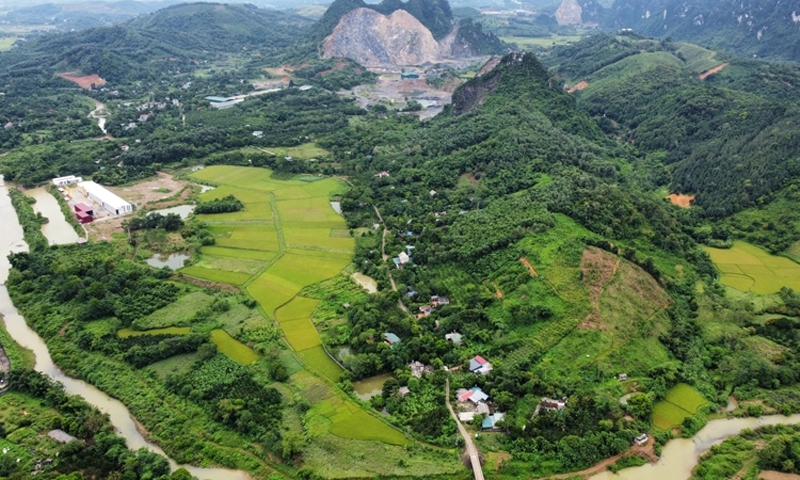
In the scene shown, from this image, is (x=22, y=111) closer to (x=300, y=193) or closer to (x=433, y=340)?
(x=300, y=193)

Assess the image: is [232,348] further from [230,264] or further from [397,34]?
[397,34]

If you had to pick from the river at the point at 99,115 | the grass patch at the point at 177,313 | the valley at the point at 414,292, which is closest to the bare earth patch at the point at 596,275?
the valley at the point at 414,292

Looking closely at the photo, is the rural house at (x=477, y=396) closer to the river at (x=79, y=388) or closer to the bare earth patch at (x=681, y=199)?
the river at (x=79, y=388)

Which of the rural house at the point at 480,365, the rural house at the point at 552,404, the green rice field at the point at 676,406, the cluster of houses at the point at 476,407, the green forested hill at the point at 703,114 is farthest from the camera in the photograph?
the green forested hill at the point at 703,114

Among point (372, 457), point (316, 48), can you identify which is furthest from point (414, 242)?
point (316, 48)

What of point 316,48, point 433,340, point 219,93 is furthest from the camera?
point 316,48
